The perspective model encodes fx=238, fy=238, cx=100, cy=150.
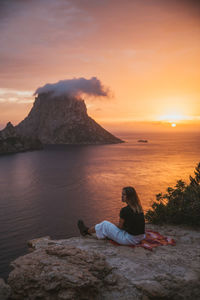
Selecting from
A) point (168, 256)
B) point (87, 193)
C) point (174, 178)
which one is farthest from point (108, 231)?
point (174, 178)

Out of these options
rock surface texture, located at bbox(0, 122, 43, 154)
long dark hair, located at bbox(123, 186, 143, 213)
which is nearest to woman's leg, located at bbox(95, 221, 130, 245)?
long dark hair, located at bbox(123, 186, 143, 213)

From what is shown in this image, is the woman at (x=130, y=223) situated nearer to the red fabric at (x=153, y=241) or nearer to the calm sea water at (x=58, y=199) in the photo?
the red fabric at (x=153, y=241)

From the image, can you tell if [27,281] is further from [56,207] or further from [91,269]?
[56,207]

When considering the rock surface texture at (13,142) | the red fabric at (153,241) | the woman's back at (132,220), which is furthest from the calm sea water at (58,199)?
the rock surface texture at (13,142)

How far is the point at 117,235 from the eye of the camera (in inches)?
324

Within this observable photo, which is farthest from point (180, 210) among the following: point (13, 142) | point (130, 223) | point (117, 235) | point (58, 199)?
point (13, 142)

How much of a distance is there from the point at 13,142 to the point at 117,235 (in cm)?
14501

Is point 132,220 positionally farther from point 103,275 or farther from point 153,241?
point 103,275

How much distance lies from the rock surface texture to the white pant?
13332 cm

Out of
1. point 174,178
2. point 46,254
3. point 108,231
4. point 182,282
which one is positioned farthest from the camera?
point 174,178

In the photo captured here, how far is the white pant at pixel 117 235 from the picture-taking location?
26.5 ft

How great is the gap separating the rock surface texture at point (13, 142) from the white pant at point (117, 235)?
133317mm

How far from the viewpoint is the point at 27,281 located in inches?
259

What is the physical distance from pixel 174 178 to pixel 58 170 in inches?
1324
